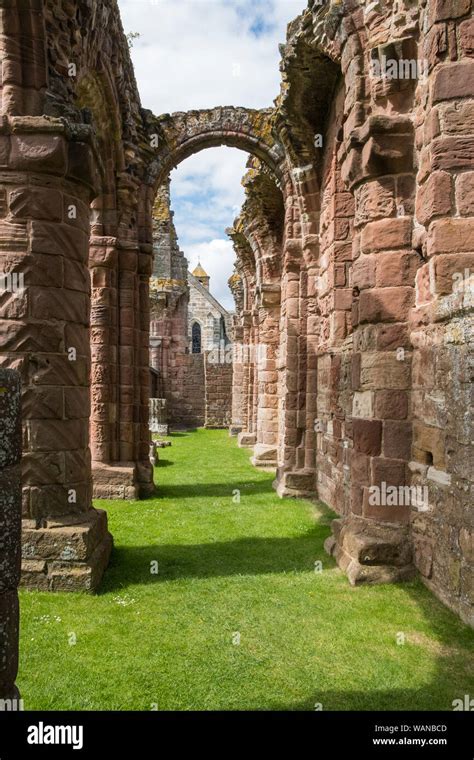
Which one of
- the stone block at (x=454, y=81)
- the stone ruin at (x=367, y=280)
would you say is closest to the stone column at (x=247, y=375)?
the stone ruin at (x=367, y=280)

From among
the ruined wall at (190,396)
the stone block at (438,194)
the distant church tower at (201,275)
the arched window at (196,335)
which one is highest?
the distant church tower at (201,275)

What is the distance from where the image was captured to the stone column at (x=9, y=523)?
205cm

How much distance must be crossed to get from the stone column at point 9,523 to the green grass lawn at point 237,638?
4.53 ft

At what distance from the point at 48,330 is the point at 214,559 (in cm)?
295

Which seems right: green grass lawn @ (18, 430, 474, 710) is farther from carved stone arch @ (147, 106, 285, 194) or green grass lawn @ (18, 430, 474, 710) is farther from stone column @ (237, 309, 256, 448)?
stone column @ (237, 309, 256, 448)

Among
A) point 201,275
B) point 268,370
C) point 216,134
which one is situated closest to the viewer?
point 216,134

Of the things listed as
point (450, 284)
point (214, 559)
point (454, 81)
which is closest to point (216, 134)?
point (454, 81)

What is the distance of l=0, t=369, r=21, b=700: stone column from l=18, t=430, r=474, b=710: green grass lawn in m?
1.38

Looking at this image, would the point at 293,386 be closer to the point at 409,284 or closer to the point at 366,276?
the point at 366,276

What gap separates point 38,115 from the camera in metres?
4.79

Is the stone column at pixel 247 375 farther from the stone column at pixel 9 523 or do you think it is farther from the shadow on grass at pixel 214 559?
the stone column at pixel 9 523

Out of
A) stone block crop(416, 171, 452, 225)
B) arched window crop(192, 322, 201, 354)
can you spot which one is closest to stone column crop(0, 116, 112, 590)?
stone block crop(416, 171, 452, 225)

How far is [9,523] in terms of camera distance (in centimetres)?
212
